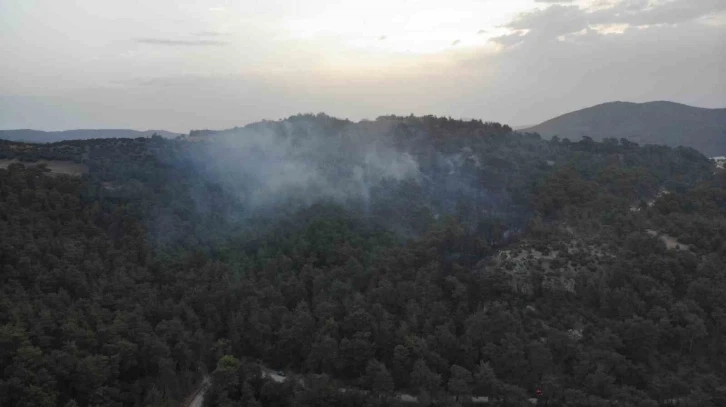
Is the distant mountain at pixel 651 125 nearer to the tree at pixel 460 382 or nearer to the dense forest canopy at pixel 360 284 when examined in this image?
the dense forest canopy at pixel 360 284

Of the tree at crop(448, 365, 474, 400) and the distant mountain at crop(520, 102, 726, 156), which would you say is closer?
Answer: the tree at crop(448, 365, 474, 400)

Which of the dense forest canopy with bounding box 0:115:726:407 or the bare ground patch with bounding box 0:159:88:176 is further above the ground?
the bare ground patch with bounding box 0:159:88:176

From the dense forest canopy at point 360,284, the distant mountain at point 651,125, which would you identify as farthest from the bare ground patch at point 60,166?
the distant mountain at point 651,125

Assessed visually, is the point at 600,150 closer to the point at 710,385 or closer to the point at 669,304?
the point at 669,304

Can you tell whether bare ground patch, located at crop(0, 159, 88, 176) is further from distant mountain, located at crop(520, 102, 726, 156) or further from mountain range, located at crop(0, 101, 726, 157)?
distant mountain, located at crop(520, 102, 726, 156)

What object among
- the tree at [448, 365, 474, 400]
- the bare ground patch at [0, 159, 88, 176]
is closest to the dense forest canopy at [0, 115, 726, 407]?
the tree at [448, 365, 474, 400]

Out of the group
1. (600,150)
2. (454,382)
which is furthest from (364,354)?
(600,150)
